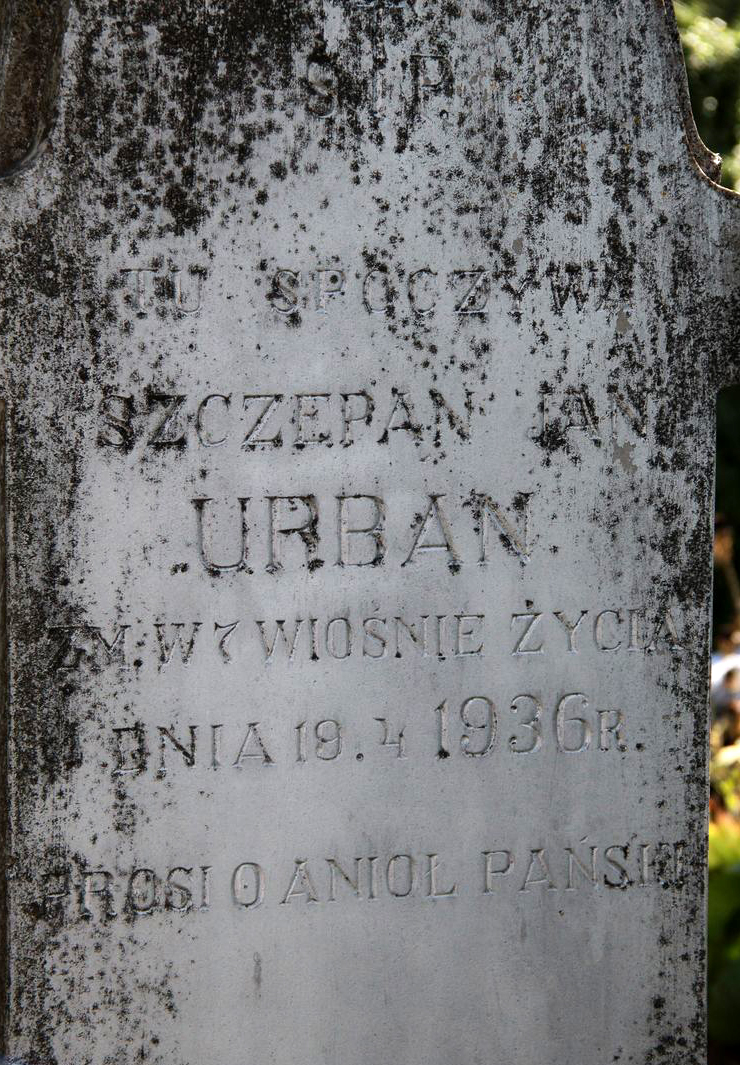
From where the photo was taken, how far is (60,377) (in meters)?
2.08

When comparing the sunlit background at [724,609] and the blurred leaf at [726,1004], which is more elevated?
the sunlit background at [724,609]

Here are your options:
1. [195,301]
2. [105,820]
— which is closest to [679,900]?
[105,820]

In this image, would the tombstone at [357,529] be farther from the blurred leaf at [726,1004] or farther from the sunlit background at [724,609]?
the sunlit background at [724,609]

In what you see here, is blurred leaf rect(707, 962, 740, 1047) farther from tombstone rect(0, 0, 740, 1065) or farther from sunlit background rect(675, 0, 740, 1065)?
tombstone rect(0, 0, 740, 1065)

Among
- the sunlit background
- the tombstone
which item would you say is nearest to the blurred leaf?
the sunlit background

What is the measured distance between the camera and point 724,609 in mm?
6352

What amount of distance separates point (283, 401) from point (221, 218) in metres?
0.34

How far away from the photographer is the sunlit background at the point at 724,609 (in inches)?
130

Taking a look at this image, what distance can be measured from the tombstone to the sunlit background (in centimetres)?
109

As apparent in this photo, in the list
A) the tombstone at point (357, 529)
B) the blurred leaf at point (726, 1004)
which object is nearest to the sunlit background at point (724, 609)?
the blurred leaf at point (726, 1004)

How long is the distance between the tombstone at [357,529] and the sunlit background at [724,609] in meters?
1.09

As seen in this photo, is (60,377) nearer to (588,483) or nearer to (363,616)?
(363,616)

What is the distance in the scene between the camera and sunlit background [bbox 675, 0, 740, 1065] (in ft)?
10.8

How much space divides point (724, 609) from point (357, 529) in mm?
4598
